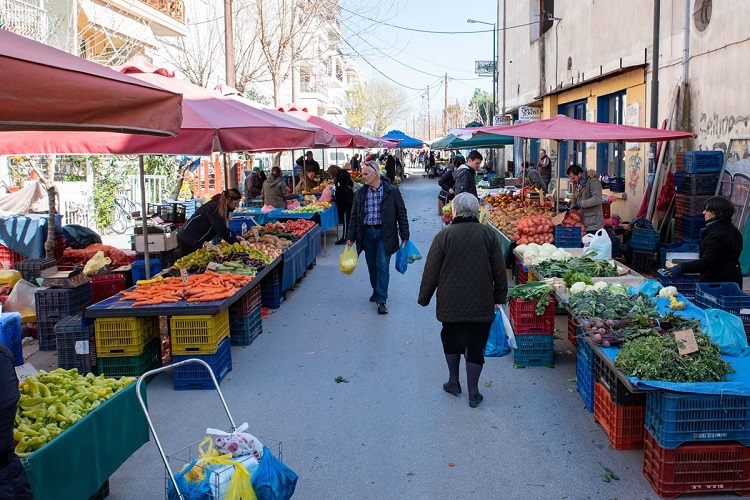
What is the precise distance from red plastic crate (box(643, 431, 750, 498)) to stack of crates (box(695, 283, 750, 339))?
2.21 meters

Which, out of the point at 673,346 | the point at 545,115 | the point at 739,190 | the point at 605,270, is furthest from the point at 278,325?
the point at 545,115

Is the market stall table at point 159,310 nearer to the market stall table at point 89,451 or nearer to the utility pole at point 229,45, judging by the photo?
the market stall table at point 89,451

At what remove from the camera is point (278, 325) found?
32.3 ft

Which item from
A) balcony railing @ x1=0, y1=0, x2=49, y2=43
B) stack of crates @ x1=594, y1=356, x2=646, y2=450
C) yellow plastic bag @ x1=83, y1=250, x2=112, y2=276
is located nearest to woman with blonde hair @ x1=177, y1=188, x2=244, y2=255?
yellow plastic bag @ x1=83, y1=250, x2=112, y2=276

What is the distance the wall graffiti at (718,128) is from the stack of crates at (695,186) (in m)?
0.33

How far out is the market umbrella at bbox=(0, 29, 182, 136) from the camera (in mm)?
3127

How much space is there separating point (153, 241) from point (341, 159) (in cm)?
3987

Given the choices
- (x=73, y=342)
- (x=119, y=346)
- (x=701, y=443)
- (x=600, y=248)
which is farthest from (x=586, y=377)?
(x=73, y=342)

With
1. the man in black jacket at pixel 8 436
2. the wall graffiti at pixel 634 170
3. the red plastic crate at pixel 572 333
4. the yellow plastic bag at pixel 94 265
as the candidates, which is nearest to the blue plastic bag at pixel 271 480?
the man in black jacket at pixel 8 436

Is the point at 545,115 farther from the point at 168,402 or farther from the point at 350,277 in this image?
the point at 168,402

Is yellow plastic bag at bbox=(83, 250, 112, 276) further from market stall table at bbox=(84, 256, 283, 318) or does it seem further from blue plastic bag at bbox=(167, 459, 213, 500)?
blue plastic bag at bbox=(167, 459, 213, 500)

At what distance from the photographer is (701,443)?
469 cm

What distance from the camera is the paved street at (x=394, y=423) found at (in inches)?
198

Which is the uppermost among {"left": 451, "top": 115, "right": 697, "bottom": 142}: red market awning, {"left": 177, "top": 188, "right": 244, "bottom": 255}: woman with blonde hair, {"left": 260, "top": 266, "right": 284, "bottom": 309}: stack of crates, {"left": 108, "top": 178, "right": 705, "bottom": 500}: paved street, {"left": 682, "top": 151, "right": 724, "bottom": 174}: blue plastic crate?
{"left": 451, "top": 115, "right": 697, "bottom": 142}: red market awning
